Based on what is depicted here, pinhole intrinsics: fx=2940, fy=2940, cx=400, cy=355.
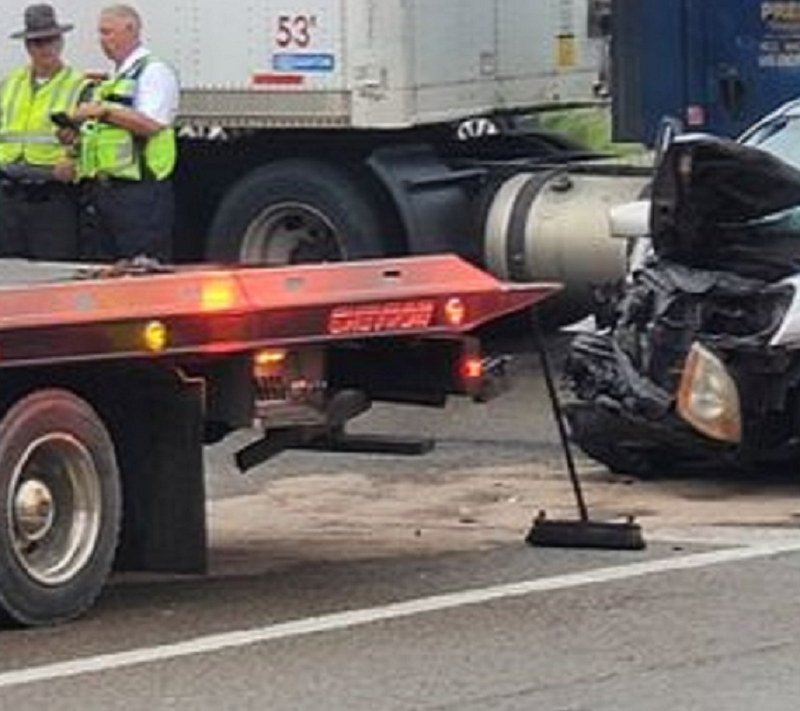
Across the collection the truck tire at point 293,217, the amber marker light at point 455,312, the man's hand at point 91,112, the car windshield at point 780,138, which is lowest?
the truck tire at point 293,217

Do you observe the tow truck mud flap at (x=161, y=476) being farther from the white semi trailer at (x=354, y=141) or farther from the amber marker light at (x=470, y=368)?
the white semi trailer at (x=354, y=141)

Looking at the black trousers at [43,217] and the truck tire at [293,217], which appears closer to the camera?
the black trousers at [43,217]

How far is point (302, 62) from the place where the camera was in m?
16.2

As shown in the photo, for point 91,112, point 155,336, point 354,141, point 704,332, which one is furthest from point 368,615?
point 354,141

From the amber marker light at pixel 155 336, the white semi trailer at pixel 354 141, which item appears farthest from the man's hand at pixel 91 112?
the amber marker light at pixel 155 336

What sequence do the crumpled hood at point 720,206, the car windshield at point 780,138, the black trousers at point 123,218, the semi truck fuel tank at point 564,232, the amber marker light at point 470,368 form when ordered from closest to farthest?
the amber marker light at point 470,368 < the crumpled hood at point 720,206 < the car windshield at point 780,138 < the black trousers at point 123,218 < the semi truck fuel tank at point 564,232

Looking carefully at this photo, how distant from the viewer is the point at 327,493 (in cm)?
1285

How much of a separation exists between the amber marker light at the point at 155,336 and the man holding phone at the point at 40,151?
19.2ft

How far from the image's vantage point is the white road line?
8.70 meters

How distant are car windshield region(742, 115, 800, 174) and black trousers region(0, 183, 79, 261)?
11.7ft

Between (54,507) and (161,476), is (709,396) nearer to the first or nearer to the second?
(161,476)

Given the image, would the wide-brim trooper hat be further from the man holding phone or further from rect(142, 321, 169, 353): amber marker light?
rect(142, 321, 169, 353): amber marker light

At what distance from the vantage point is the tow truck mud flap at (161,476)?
31.8 feet

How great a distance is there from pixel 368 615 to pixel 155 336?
1183 mm
